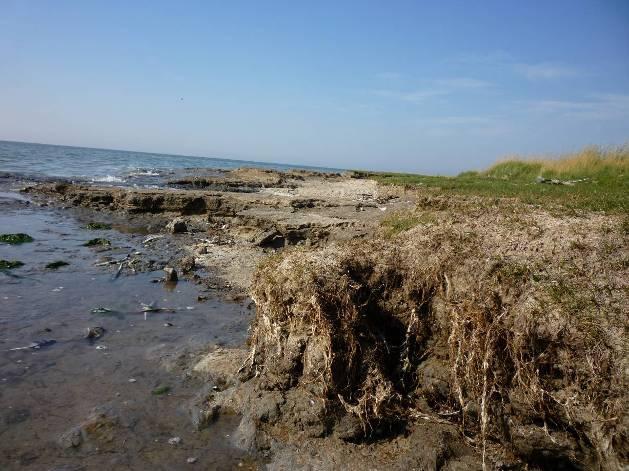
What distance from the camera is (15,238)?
11500mm

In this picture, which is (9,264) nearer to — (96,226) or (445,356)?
(96,226)

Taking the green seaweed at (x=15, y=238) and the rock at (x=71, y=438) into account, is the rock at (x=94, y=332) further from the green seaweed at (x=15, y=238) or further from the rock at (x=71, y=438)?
the green seaweed at (x=15, y=238)

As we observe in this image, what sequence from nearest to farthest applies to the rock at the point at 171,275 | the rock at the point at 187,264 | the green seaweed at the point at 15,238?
the rock at the point at 171,275
the rock at the point at 187,264
the green seaweed at the point at 15,238

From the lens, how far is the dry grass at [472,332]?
3.65 m

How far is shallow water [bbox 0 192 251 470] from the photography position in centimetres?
405

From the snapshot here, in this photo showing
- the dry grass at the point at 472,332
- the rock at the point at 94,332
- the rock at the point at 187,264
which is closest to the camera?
the dry grass at the point at 472,332

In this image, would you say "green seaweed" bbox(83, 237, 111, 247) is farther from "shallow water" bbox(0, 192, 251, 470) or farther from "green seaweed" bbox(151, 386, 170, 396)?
"green seaweed" bbox(151, 386, 170, 396)

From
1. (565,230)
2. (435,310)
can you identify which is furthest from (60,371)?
(565,230)

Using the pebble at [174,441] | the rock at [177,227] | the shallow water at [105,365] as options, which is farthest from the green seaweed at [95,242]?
the pebble at [174,441]

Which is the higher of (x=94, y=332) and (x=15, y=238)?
(x=15, y=238)

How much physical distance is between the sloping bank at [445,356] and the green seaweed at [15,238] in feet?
31.3

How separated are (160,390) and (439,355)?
337 cm

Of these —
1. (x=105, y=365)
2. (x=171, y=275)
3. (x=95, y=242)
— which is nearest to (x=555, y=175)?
(x=171, y=275)

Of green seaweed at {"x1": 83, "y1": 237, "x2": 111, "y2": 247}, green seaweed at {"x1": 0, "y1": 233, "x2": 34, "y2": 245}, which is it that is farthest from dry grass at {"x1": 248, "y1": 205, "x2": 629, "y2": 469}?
green seaweed at {"x1": 0, "y1": 233, "x2": 34, "y2": 245}
